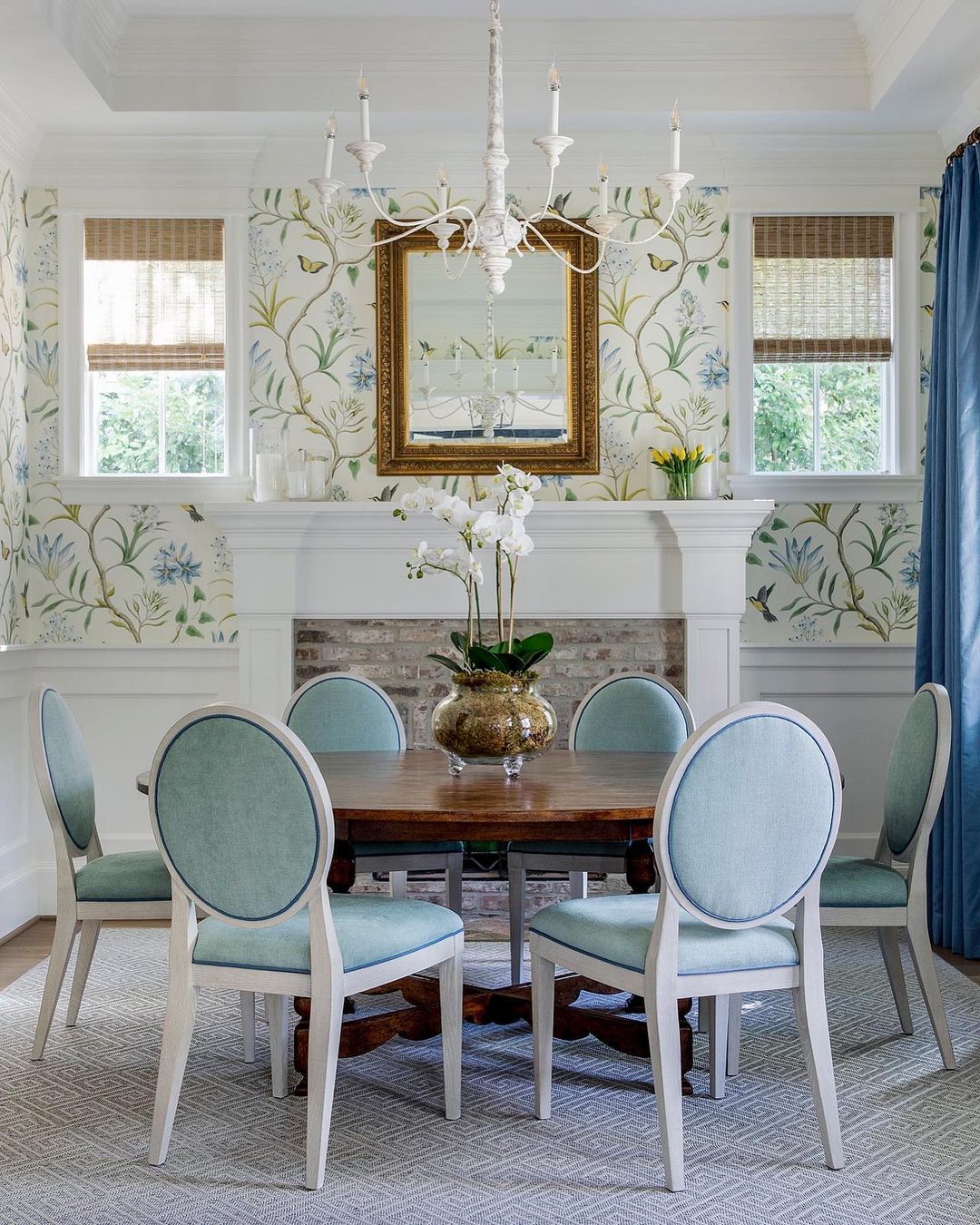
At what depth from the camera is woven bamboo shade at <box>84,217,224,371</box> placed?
4605 millimetres

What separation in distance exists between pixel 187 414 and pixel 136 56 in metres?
1.24

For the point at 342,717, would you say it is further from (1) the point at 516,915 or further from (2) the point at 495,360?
(2) the point at 495,360

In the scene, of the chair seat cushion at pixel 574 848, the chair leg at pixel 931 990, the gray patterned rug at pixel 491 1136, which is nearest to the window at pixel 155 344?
the chair seat cushion at pixel 574 848

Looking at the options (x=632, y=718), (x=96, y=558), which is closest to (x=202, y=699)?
(x=96, y=558)

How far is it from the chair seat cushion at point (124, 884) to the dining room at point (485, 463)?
0.01 metres

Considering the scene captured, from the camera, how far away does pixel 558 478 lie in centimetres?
457

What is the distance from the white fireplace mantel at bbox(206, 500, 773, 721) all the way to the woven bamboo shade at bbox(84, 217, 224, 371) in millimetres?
743

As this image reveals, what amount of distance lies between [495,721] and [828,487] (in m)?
2.29

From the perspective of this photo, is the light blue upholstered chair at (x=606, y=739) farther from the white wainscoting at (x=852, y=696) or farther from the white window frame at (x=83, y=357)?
A: the white window frame at (x=83, y=357)

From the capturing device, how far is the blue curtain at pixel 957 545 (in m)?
3.84

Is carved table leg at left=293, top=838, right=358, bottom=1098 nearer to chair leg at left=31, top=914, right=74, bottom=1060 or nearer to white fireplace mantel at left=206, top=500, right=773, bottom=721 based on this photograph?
chair leg at left=31, top=914, right=74, bottom=1060

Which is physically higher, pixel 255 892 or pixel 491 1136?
pixel 255 892

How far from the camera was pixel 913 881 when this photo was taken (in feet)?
9.47

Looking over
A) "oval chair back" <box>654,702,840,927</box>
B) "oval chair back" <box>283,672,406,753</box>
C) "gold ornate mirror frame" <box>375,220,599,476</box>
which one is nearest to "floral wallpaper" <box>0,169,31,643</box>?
"gold ornate mirror frame" <box>375,220,599,476</box>
